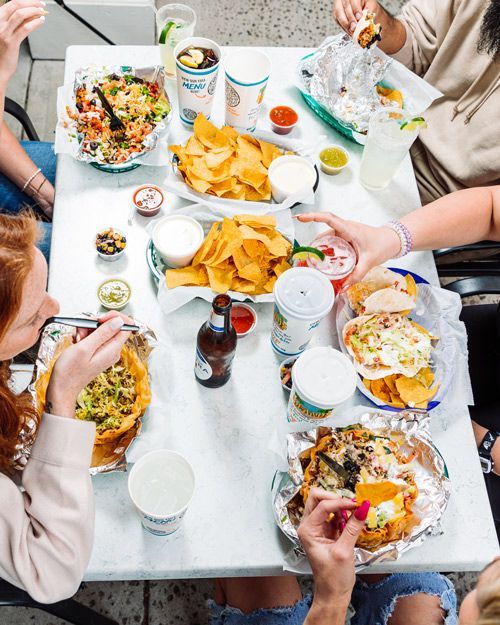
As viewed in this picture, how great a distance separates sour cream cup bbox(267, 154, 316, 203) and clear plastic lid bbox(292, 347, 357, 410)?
561 mm

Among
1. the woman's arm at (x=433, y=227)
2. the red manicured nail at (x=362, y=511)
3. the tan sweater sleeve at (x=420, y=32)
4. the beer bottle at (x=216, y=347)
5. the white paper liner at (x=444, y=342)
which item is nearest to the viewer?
the red manicured nail at (x=362, y=511)

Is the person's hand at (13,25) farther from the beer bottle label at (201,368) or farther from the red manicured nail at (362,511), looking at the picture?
the red manicured nail at (362,511)

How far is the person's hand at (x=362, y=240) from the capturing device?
148cm

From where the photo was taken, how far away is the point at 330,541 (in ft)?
3.72

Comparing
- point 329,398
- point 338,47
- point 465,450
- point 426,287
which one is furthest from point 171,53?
point 465,450

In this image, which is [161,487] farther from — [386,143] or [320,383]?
[386,143]

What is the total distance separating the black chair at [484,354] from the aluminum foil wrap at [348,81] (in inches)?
24.2

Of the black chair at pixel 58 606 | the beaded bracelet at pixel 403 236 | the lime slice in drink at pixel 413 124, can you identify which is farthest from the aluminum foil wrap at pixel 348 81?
the black chair at pixel 58 606

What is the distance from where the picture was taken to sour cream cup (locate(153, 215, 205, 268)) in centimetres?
146

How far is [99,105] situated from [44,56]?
1817mm

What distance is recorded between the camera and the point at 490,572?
0.94m

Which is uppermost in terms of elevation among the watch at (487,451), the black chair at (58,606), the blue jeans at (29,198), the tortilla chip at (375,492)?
the tortilla chip at (375,492)

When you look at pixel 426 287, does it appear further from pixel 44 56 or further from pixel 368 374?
pixel 44 56

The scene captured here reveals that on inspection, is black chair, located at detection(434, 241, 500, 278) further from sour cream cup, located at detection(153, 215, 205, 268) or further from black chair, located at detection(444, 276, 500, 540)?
sour cream cup, located at detection(153, 215, 205, 268)
